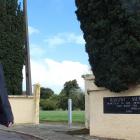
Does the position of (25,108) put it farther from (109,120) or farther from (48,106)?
(48,106)

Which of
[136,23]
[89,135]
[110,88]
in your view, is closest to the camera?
[136,23]

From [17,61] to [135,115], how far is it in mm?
18122

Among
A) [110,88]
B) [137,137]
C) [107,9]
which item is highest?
[107,9]

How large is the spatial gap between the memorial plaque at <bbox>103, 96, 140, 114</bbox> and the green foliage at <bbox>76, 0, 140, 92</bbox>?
1.93ft

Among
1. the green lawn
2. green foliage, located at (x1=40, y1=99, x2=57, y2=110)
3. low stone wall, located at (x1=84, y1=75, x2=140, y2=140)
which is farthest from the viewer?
green foliage, located at (x1=40, y1=99, x2=57, y2=110)

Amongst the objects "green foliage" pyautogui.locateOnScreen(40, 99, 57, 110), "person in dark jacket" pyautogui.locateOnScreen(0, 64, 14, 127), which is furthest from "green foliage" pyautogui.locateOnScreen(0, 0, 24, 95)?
"green foliage" pyautogui.locateOnScreen(40, 99, 57, 110)

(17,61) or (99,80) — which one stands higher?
(17,61)

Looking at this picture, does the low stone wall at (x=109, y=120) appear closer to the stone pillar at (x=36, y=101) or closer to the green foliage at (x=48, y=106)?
the stone pillar at (x=36, y=101)

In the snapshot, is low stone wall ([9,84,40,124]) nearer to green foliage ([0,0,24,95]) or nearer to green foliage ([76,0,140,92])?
green foliage ([0,0,24,95])

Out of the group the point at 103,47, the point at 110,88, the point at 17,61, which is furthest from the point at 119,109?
the point at 17,61

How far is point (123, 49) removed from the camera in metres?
19.4

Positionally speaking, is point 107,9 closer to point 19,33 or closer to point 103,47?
point 103,47

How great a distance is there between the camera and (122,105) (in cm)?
2061

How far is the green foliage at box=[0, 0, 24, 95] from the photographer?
119ft
